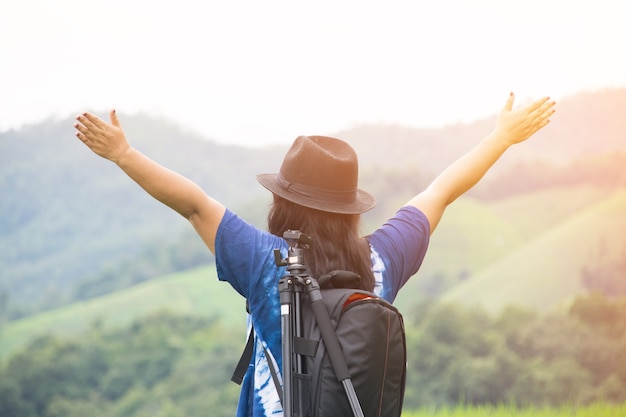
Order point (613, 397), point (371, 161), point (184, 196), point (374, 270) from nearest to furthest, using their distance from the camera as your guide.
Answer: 1. point (184, 196)
2. point (374, 270)
3. point (613, 397)
4. point (371, 161)

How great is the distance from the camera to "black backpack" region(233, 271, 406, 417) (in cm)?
163

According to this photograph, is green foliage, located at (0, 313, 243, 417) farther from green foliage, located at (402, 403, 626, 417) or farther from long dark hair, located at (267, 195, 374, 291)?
long dark hair, located at (267, 195, 374, 291)

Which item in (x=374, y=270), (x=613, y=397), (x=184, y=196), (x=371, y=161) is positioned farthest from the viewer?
(x=371, y=161)

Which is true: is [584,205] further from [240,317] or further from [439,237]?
[240,317]

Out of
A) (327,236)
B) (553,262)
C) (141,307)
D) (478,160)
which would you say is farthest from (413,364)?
(327,236)

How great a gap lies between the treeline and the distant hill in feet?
1.12

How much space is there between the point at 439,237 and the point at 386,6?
1559 mm

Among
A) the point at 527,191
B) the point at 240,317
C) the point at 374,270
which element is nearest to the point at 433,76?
the point at 527,191

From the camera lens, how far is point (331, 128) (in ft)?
18.2

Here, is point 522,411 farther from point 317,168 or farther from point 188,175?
point 317,168

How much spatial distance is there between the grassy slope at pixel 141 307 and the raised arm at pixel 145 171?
3770 millimetres

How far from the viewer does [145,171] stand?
1668mm

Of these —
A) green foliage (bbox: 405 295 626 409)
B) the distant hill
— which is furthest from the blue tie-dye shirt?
the distant hill

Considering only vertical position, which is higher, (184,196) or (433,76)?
(433,76)
